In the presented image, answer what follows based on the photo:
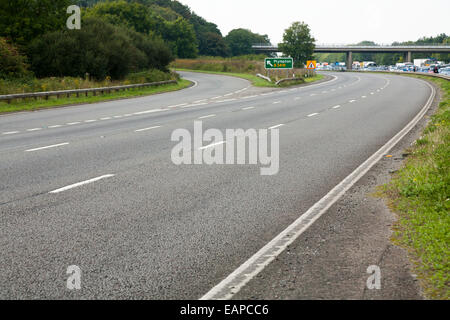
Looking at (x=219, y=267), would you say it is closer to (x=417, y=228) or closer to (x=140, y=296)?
(x=140, y=296)

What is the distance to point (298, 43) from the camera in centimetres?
11700

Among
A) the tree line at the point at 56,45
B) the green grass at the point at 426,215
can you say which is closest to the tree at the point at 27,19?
the tree line at the point at 56,45

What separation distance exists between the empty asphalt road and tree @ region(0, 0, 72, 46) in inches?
1069

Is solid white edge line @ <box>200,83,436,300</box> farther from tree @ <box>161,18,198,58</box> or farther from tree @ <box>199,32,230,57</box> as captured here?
tree @ <box>199,32,230,57</box>

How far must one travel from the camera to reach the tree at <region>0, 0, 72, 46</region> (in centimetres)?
3788

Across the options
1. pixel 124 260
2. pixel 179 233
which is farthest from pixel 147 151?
pixel 124 260

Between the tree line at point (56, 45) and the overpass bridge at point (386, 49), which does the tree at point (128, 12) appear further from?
the overpass bridge at point (386, 49)

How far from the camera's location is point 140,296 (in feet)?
13.1

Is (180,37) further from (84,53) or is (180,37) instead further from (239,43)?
(84,53)

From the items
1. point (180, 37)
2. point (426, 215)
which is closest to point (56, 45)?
point (426, 215)

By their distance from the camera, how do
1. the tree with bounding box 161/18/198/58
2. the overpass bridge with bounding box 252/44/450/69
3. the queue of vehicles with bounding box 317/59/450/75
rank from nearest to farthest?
1. the queue of vehicles with bounding box 317/59/450/75
2. the tree with bounding box 161/18/198/58
3. the overpass bridge with bounding box 252/44/450/69

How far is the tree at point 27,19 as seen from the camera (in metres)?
37.9

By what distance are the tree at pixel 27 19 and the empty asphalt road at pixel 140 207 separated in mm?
27165

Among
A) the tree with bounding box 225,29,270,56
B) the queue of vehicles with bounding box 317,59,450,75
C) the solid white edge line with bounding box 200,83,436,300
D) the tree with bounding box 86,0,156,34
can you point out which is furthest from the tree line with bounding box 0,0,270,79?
the tree with bounding box 225,29,270,56
